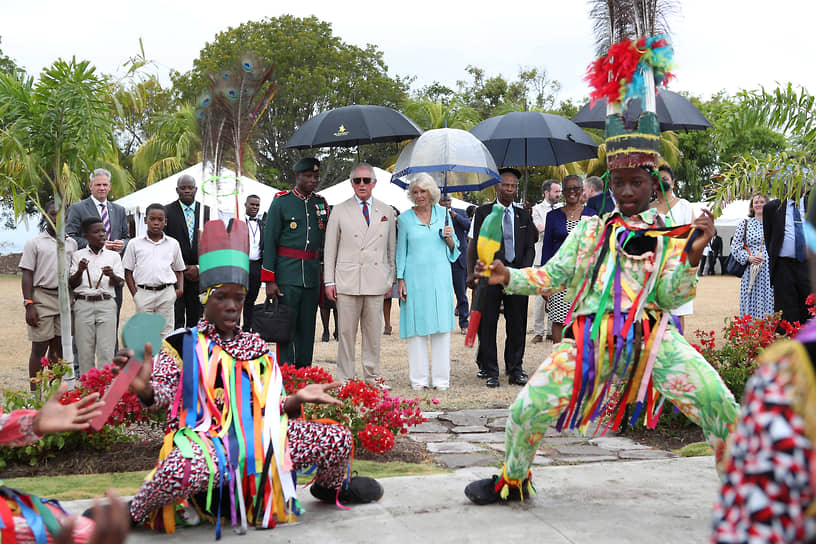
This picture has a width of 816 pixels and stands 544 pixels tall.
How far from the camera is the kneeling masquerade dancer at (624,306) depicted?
3.76 m

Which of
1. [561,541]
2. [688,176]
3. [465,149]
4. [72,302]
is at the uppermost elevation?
[688,176]

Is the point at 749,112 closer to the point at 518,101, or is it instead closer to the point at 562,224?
the point at 562,224

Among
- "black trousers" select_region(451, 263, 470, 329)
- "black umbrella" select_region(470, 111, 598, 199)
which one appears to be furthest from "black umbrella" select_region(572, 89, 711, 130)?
"black trousers" select_region(451, 263, 470, 329)

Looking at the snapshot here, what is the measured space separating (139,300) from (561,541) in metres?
5.58

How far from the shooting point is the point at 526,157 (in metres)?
9.78

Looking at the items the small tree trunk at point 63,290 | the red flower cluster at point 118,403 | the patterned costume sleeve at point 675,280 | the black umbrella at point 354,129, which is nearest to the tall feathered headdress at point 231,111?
the red flower cluster at point 118,403

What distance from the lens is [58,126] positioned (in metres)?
6.86

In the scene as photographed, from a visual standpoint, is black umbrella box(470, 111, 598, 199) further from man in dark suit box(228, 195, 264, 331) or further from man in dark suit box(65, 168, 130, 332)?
man in dark suit box(65, 168, 130, 332)

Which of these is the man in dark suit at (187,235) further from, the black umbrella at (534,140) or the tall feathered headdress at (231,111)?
the black umbrella at (534,140)

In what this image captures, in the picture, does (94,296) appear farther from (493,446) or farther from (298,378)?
(493,446)

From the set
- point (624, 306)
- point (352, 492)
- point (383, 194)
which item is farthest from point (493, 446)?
point (383, 194)

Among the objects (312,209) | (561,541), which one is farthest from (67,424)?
(312,209)

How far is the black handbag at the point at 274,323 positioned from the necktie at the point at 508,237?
2628mm

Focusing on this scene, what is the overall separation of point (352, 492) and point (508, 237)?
4.85 m
